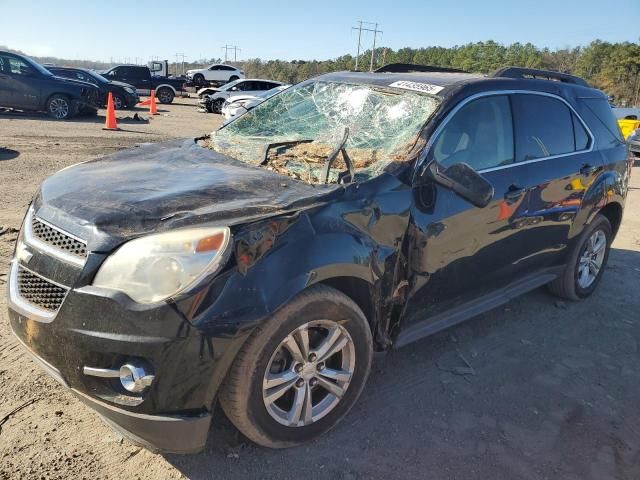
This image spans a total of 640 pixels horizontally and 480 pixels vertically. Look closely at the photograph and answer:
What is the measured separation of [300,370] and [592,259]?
346 cm

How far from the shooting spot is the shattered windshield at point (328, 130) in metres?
3.14

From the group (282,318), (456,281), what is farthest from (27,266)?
Answer: (456,281)

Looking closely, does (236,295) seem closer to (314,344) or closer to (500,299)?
(314,344)

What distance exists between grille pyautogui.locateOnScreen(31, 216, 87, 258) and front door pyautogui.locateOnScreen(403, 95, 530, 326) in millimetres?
1662

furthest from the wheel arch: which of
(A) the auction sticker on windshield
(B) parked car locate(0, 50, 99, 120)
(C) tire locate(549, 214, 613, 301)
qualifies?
A: (B) parked car locate(0, 50, 99, 120)

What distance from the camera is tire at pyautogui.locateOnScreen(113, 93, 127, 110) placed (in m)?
19.5

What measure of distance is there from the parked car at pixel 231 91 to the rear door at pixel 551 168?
1987 centimetres

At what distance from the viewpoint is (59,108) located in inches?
600

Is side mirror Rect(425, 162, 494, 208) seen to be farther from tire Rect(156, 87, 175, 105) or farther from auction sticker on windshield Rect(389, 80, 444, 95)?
tire Rect(156, 87, 175, 105)

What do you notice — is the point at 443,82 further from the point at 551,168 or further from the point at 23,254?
the point at 23,254

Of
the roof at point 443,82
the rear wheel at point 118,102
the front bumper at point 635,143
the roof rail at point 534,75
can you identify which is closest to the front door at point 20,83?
the rear wheel at point 118,102

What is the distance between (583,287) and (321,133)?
2939 millimetres

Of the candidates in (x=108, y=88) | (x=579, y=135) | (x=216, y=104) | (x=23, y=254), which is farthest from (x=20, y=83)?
(x=579, y=135)

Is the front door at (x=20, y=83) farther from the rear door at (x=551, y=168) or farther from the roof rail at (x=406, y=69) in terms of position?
the rear door at (x=551, y=168)
